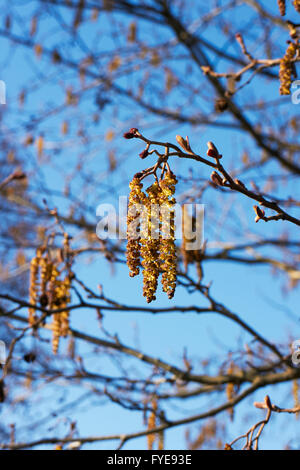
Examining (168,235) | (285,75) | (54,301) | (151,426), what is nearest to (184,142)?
(168,235)

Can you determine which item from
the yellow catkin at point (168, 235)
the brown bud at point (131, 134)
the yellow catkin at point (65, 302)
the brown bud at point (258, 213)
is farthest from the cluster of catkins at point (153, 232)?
the yellow catkin at point (65, 302)

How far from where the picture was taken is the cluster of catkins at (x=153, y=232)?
1218 mm

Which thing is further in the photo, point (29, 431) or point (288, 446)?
point (29, 431)

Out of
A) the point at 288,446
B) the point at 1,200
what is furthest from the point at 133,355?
the point at 1,200

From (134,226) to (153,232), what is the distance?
0.15 feet

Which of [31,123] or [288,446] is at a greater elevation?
[31,123]

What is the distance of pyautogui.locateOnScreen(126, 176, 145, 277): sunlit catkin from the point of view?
1.22 m

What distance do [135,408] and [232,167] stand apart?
3.95 m

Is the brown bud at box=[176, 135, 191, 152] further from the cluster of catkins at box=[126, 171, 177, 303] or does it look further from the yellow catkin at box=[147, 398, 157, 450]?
the yellow catkin at box=[147, 398, 157, 450]

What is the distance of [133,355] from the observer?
10.1 ft

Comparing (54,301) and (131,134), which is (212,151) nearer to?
(131,134)

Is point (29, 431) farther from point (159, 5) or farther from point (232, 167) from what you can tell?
point (159, 5)

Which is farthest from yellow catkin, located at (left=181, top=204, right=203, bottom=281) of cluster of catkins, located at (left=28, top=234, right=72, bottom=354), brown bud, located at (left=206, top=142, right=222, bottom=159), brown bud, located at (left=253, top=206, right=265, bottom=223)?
brown bud, located at (left=206, top=142, right=222, bottom=159)

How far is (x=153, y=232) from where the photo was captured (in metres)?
1.23
